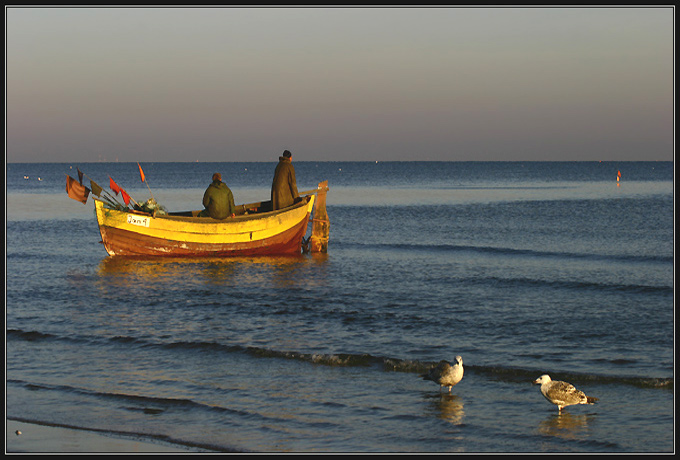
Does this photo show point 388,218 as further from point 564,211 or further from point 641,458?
point 641,458

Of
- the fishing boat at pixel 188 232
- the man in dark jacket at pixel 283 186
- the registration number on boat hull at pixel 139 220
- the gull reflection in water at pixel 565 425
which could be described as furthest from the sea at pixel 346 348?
the man in dark jacket at pixel 283 186

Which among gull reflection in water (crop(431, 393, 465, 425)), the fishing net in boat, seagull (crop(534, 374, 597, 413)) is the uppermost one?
the fishing net in boat

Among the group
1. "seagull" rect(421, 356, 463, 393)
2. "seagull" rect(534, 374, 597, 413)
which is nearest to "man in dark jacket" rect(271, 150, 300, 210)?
"seagull" rect(421, 356, 463, 393)

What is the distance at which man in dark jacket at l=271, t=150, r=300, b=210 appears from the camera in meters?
20.7

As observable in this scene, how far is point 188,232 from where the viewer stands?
65.2 ft

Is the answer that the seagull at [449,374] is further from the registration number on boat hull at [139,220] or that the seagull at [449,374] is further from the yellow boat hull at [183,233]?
the registration number on boat hull at [139,220]

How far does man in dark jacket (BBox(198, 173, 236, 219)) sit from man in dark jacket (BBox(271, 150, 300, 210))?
5.51ft

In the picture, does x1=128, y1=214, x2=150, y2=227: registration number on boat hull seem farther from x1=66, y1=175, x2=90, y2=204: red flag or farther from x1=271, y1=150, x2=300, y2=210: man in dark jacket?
x1=271, y1=150, x2=300, y2=210: man in dark jacket

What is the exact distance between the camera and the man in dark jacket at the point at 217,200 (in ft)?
63.4

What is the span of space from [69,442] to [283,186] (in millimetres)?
14003

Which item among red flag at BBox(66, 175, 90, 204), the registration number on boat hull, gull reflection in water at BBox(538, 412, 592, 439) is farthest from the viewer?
the registration number on boat hull

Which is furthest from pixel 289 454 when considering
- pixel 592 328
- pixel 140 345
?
pixel 592 328

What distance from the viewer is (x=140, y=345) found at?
11516 millimetres

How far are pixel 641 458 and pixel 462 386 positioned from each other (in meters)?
2.67
